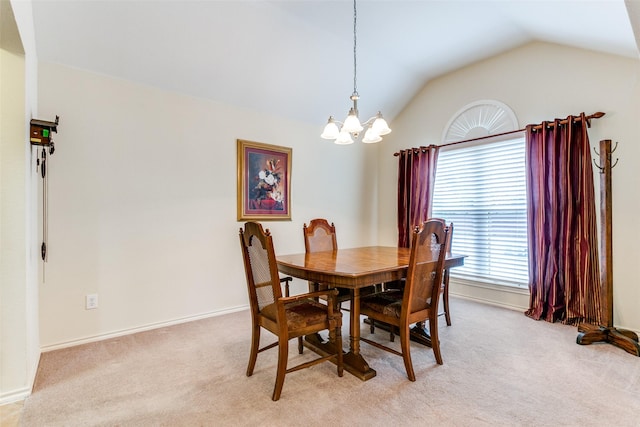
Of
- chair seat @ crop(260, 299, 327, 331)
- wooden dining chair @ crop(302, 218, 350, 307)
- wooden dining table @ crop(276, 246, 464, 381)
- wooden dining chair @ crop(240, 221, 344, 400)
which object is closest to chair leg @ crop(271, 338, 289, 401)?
wooden dining chair @ crop(240, 221, 344, 400)

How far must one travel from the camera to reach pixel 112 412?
5.68ft

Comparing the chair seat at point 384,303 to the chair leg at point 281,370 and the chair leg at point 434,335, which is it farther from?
the chair leg at point 281,370

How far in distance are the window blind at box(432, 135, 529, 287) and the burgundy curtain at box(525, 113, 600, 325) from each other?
224 mm

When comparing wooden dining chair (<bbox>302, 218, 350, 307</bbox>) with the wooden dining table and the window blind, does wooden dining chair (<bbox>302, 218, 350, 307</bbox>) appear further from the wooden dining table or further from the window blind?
the window blind

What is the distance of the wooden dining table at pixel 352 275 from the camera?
6.35ft

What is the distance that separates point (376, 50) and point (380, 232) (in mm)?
2586

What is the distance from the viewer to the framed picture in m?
3.62

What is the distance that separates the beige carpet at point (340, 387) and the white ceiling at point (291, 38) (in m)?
2.40

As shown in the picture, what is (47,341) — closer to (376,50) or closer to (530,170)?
(376,50)

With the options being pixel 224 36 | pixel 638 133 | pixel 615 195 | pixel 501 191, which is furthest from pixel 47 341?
pixel 638 133

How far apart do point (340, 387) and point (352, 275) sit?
0.71 metres

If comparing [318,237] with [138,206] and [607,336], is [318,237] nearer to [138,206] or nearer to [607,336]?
[138,206]

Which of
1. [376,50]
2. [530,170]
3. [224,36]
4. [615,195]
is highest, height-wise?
[376,50]

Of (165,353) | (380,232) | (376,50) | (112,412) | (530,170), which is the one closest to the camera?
(112,412)
